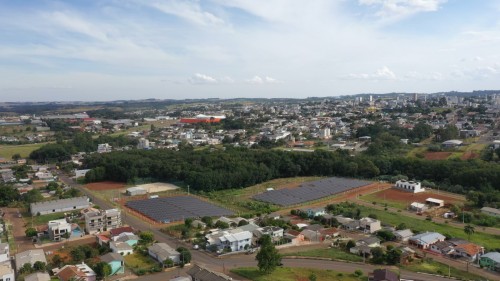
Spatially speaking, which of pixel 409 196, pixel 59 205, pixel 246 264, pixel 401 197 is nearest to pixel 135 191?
pixel 59 205

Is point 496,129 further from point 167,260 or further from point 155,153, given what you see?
point 167,260

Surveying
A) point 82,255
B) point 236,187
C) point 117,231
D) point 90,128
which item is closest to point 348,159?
point 236,187

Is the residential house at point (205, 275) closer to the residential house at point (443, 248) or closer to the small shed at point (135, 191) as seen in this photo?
the residential house at point (443, 248)

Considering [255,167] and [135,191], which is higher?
[255,167]

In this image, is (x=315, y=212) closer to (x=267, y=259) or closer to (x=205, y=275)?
(x=267, y=259)

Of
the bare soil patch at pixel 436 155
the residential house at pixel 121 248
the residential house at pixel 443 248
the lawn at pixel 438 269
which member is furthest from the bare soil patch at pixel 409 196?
the residential house at pixel 121 248
